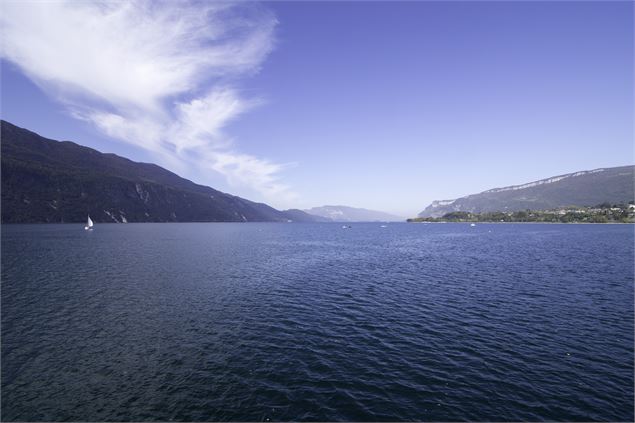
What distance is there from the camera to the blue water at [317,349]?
67.2 feet

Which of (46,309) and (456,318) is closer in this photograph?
(456,318)

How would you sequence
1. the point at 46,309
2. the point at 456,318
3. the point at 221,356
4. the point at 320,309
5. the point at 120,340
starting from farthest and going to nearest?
1. the point at 320,309
2. the point at 46,309
3. the point at 456,318
4. the point at 120,340
5. the point at 221,356

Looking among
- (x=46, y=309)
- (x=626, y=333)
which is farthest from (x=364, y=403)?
(x=46, y=309)

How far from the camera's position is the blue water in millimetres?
20484

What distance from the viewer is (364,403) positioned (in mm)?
20734

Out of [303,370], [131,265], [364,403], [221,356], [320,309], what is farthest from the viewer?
[131,265]

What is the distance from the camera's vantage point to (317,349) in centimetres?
2958

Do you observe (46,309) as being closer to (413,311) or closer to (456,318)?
(413,311)

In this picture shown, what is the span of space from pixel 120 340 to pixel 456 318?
41.2 meters

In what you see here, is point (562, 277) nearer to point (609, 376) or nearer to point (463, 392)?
point (609, 376)

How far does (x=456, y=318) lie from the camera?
122 ft

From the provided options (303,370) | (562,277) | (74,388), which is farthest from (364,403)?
(562,277)

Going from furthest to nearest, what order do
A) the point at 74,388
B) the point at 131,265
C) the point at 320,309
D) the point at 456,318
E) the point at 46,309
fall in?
the point at 131,265 < the point at 320,309 < the point at 46,309 < the point at 456,318 < the point at 74,388

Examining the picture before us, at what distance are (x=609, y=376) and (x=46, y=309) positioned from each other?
65611mm
